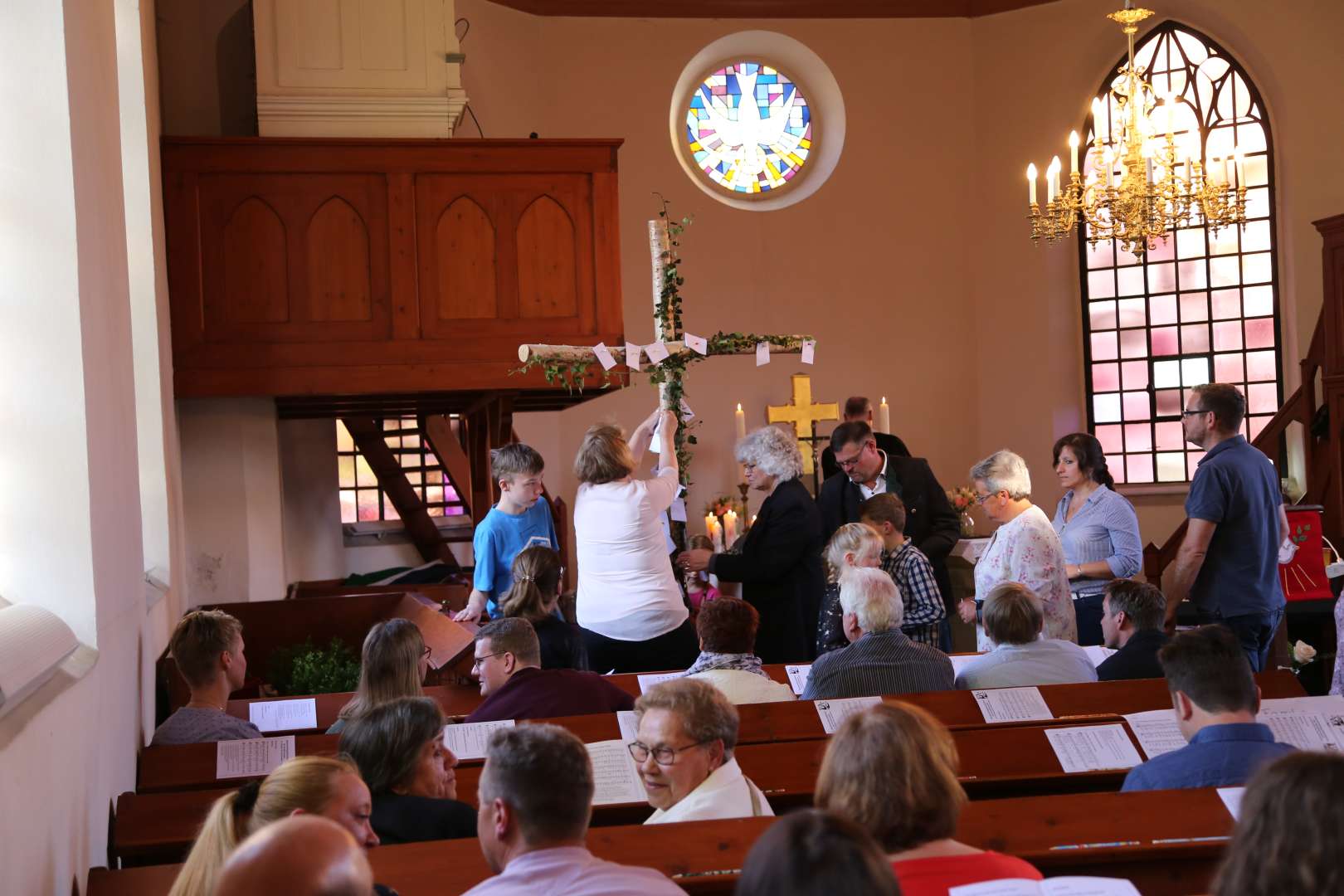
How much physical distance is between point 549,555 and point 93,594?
1.47m

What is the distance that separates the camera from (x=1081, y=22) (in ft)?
40.3

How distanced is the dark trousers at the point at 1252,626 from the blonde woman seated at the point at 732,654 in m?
2.04

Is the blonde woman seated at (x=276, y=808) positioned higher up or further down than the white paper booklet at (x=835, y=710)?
higher up

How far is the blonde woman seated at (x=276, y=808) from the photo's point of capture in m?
2.16

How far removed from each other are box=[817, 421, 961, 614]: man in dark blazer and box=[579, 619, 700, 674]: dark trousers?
56.8 inches

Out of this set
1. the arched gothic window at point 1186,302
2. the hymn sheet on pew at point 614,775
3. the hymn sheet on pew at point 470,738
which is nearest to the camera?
the hymn sheet on pew at point 614,775

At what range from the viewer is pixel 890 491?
6.61 m

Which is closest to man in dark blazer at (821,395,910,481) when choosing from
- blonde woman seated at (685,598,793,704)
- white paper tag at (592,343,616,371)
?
white paper tag at (592,343,616,371)

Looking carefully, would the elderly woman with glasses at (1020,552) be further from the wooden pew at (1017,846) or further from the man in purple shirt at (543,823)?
the man in purple shirt at (543,823)

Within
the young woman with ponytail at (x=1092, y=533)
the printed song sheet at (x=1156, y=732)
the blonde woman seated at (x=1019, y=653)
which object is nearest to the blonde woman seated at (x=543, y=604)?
the blonde woman seated at (x=1019, y=653)

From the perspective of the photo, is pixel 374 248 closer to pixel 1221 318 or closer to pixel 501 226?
pixel 501 226

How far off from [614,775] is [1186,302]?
1007 cm

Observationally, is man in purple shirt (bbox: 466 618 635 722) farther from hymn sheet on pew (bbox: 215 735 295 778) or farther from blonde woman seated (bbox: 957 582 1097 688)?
blonde woman seated (bbox: 957 582 1097 688)

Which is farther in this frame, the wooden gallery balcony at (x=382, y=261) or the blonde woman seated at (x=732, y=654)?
the wooden gallery balcony at (x=382, y=261)
